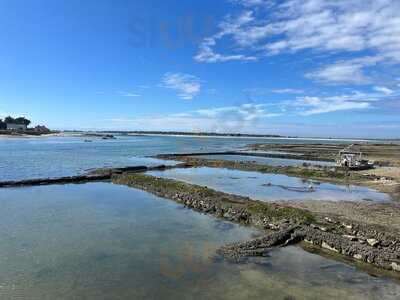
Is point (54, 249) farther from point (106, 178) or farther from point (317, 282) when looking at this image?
point (106, 178)

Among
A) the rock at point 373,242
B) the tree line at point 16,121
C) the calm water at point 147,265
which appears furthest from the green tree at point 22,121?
the rock at point 373,242

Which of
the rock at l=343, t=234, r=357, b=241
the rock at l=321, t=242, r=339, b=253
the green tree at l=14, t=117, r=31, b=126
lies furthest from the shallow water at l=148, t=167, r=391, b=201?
the green tree at l=14, t=117, r=31, b=126

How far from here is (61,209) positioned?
20.7 metres

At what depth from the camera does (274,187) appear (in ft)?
97.1

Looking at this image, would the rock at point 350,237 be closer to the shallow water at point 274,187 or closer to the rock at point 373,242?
the rock at point 373,242

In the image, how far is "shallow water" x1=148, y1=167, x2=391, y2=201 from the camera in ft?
82.8

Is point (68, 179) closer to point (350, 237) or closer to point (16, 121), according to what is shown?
point (350, 237)

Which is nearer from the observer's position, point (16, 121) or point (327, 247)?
point (327, 247)

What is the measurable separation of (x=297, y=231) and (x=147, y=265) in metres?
6.74

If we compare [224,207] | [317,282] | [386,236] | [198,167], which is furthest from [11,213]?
[198,167]

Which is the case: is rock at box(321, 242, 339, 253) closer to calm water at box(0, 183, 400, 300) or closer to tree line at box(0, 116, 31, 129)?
calm water at box(0, 183, 400, 300)

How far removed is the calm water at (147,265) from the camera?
34.4 feet

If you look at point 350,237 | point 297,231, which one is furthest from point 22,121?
point 350,237

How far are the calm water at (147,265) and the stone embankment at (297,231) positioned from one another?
0.85 m
